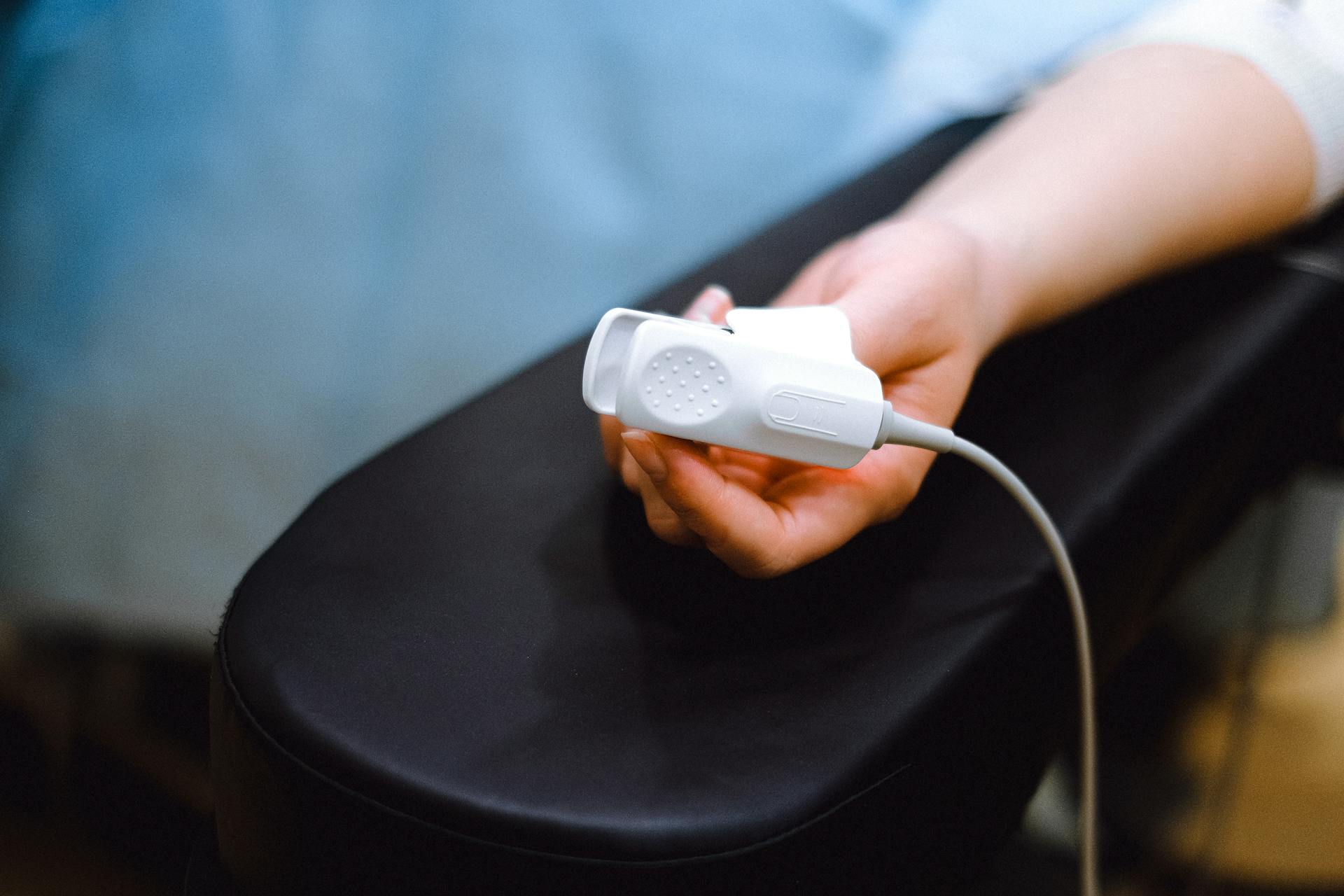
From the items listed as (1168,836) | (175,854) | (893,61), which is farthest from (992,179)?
(175,854)

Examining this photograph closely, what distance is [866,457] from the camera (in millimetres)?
386

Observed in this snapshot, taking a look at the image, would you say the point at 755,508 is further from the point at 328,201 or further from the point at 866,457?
the point at 328,201

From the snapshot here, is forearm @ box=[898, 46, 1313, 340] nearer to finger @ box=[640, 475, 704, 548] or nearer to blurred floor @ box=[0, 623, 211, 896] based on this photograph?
finger @ box=[640, 475, 704, 548]

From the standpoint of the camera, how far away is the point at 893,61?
70 cm

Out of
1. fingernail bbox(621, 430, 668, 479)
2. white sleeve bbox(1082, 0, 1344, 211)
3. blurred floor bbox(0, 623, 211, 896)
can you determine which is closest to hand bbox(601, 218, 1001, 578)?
fingernail bbox(621, 430, 668, 479)

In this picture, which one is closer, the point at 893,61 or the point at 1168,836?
the point at 893,61

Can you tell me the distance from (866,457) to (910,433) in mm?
30

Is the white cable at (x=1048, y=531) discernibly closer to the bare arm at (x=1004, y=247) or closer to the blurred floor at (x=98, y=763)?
the bare arm at (x=1004, y=247)

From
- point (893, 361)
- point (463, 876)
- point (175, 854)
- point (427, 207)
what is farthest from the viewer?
→ point (175, 854)

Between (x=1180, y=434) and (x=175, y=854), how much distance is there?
732 millimetres

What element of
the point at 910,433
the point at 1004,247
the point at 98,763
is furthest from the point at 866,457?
the point at 98,763

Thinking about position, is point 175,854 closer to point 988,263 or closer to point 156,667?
point 156,667

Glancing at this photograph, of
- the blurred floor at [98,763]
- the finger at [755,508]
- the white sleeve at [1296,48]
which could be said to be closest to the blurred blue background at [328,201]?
the white sleeve at [1296,48]

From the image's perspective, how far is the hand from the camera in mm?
337
